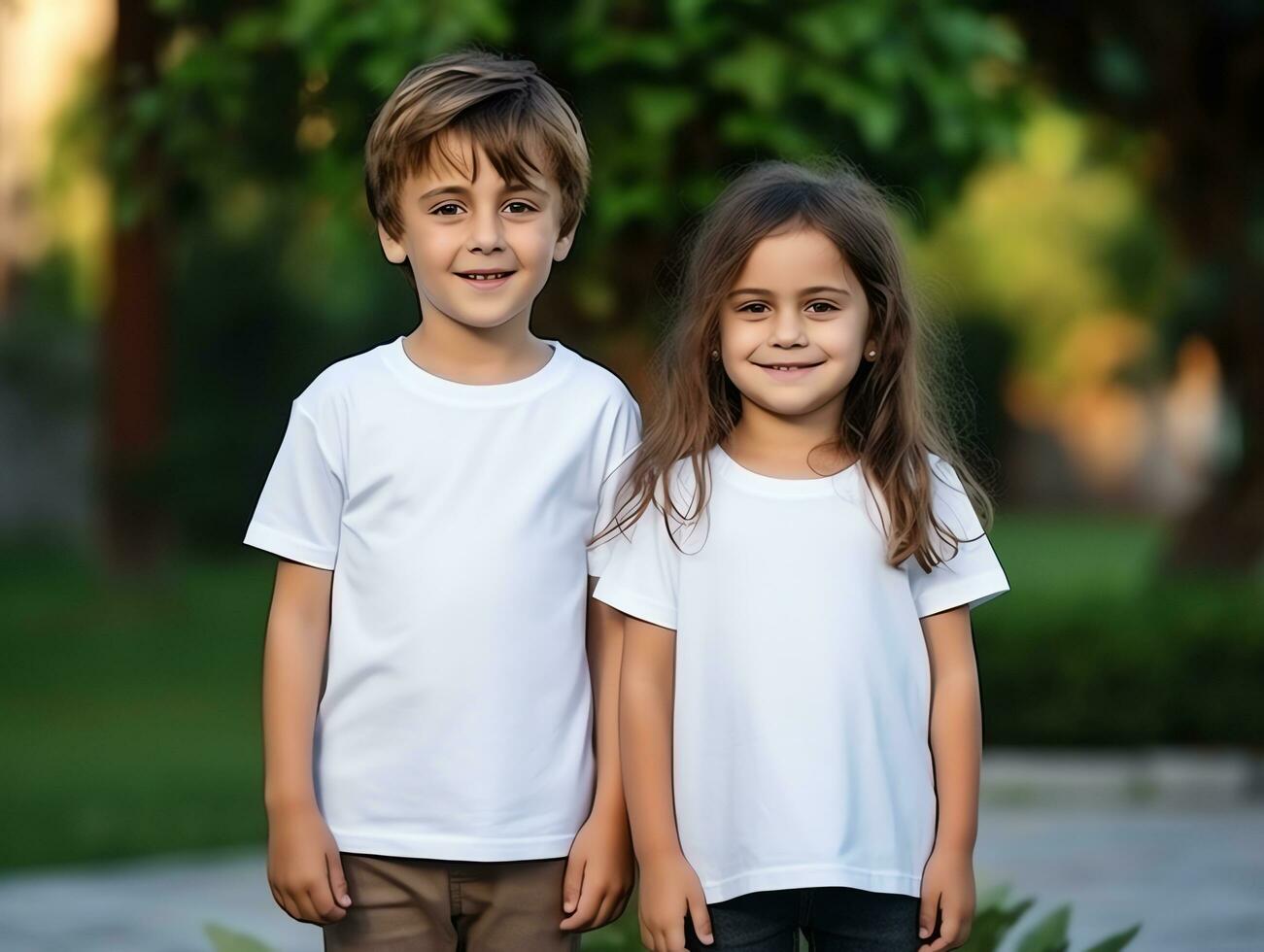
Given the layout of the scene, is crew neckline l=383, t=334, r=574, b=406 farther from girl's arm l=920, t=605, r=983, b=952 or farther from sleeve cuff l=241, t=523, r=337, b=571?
girl's arm l=920, t=605, r=983, b=952

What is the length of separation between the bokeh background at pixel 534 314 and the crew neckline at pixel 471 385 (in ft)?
2.02

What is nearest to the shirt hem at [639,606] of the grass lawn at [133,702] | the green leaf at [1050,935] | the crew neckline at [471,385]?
the crew neckline at [471,385]

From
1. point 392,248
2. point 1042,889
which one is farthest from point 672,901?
point 1042,889

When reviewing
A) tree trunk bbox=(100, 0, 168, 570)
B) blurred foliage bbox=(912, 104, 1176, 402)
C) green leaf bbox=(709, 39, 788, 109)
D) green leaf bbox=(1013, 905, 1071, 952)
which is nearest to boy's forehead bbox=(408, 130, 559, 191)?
green leaf bbox=(1013, 905, 1071, 952)

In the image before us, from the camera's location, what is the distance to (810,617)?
2646mm

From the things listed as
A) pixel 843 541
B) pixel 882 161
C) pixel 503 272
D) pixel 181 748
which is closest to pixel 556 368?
pixel 503 272

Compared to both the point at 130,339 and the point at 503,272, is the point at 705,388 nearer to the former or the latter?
the point at 503,272

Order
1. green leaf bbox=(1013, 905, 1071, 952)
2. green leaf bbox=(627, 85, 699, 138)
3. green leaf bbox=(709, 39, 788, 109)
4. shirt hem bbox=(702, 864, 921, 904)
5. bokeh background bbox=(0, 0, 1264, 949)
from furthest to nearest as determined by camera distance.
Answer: bokeh background bbox=(0, 0, 1264, 949)
green leaf bbox=(627, 85, 699, 138)
green leaf bbox=(709, 39, 788, 109)
green leaf bbox=(1013, 905, 1071, 952)
shirt hem bbox=(702, 864, 921, 904)

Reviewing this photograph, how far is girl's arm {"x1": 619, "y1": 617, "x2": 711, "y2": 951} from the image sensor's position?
2645 millimetres

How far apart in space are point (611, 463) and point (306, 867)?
2.21 feet

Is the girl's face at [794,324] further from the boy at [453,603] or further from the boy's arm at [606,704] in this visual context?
the boy's arm at [606,704]

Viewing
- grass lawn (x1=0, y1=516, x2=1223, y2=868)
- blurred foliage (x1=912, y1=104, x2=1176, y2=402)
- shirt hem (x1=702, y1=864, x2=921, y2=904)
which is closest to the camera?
shirt hem (x1=702, y1=864, x2=921, y2=904)

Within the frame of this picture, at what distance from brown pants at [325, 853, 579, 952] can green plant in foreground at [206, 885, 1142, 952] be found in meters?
0.77

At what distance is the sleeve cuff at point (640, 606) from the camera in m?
2.69
